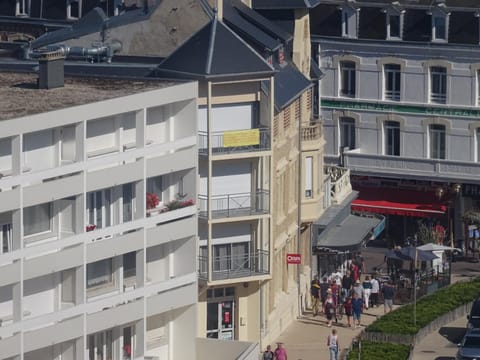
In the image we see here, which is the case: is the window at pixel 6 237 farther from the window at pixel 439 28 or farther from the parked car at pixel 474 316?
the window at pixel 439 28

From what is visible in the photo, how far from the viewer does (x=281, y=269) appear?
78.9 metres

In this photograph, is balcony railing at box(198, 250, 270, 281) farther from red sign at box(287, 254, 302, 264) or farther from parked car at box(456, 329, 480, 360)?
parked car at box(456, 329, 480, 360)

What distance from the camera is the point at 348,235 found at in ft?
278

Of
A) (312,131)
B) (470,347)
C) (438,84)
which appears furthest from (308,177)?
(438,84)

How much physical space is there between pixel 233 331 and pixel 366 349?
14.2 feet

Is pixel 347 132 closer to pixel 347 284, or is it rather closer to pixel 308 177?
pixel 347 284

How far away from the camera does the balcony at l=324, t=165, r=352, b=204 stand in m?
86.2

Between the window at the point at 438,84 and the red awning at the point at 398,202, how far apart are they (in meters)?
3.78

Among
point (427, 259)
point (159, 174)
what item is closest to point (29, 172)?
point (159, 174)

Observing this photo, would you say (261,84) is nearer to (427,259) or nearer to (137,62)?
(137,62)

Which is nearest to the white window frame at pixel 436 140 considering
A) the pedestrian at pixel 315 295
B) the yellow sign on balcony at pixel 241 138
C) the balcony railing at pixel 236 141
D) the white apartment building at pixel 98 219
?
the pedestrian at pixel 315 295

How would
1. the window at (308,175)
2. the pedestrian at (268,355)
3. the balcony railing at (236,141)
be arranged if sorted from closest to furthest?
the balcony railing at (236,141) → the pedestrian at (268,355) → the window at (308,175)

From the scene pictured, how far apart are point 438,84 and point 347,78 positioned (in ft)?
12.7

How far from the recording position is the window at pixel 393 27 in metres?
94.1
